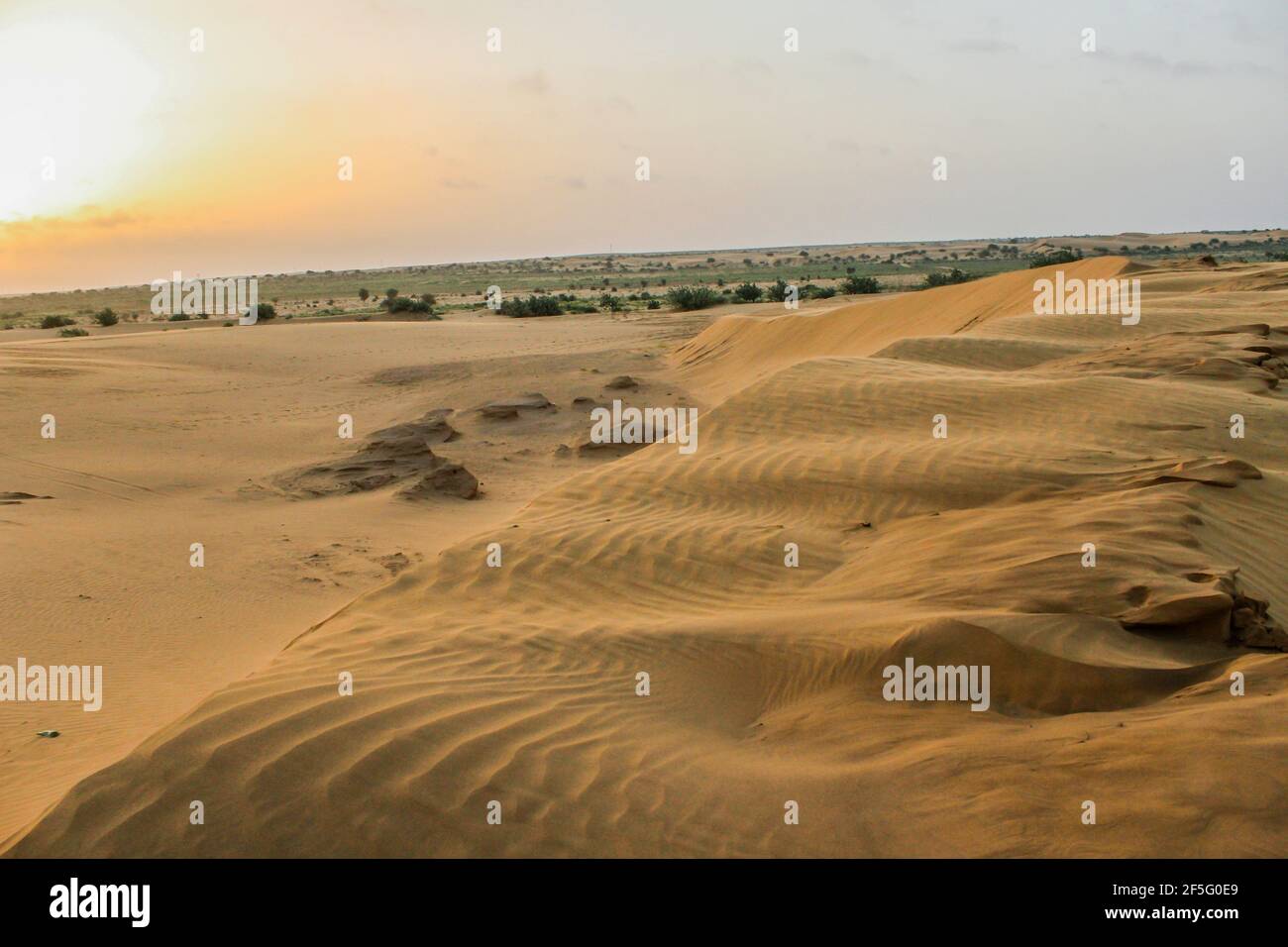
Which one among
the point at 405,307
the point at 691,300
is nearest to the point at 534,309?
the point at 691,300

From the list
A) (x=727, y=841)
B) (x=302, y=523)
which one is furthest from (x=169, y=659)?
(x=727, y=841)

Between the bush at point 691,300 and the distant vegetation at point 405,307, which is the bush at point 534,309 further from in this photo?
the bush at point 691,300

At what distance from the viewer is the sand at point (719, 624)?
11.5 ft

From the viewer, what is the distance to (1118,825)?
327cm

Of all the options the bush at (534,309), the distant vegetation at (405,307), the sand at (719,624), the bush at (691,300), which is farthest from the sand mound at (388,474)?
the distant vegetation at (405,307)

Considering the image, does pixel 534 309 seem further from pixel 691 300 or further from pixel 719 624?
pixel 719 624

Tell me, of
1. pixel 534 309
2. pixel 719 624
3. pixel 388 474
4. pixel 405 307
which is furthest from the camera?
pixel 405 307

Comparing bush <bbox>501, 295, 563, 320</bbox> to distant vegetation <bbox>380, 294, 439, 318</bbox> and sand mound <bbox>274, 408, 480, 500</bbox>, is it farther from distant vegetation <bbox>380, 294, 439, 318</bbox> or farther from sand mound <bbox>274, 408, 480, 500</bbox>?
sand mound <bbox>274, 408, 480, 500</bbox>

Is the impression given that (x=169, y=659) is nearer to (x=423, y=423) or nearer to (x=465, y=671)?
(x=465, y=671)

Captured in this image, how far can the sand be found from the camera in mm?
3492

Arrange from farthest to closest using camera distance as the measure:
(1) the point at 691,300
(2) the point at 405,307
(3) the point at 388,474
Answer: (2) the point at 405,307, (1) the point at 691,300, (3) the point at 388,474

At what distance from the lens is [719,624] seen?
5.43 meters

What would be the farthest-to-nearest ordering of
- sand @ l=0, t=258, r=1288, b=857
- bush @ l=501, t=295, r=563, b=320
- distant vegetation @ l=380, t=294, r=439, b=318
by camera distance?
distant vegetation @ l=380, t=294, r=439, b=318, bush @ l=501, t=295, r=563, b=320, sand @ l=0, t=258, r=1288, b=857

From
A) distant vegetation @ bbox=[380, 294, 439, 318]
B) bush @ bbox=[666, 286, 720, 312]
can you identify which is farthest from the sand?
distant vegetation @ bbox=[380, 294, 439, 318]
